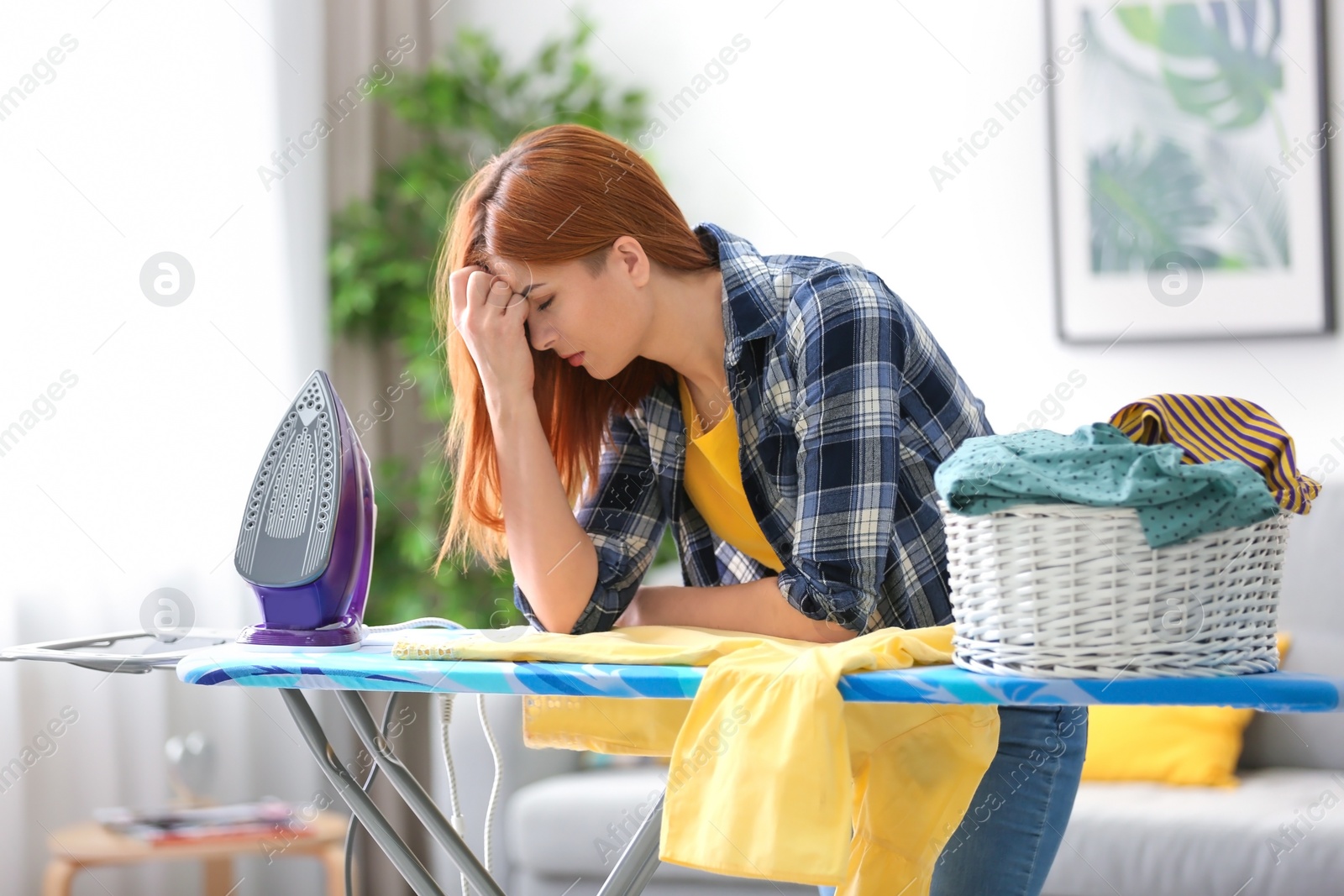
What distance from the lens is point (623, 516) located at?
→ 135cm

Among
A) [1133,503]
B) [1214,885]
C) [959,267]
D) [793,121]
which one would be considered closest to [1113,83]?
[959,267]

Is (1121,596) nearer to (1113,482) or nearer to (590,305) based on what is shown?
(1113,482)

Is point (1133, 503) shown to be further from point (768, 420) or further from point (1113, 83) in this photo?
point (1113, 83)

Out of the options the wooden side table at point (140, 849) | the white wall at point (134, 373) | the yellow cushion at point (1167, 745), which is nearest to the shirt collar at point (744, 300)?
the wooden side table at point (140, 849)

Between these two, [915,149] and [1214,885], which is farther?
[915,149]

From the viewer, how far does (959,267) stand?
2.54m

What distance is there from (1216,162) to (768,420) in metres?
1.55

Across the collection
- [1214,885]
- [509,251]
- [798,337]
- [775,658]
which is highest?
[509,251]

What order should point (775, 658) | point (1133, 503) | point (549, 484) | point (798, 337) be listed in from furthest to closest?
1. point (549, 484)
2. point (798, 337)
3. point (775, 658)
4. point (1133, 503)

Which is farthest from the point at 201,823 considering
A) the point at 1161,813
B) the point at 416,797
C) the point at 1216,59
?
the point at 1216,59

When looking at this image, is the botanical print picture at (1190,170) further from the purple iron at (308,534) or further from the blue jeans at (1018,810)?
the purple iron at (308,534)

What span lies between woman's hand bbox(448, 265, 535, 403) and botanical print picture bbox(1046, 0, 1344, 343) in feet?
4.94

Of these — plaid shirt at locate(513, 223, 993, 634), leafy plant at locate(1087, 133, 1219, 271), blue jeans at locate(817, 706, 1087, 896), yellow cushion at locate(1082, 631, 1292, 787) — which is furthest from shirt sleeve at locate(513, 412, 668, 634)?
leafy plant at locate(1087, 133, 1219, 271)

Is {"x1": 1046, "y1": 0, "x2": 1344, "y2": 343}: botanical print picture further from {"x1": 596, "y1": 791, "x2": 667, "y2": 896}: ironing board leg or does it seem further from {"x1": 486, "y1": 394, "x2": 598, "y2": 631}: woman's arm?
{"x1": 596, "y1": 791, "x2": 667, "y2": 896}: ironing board leg
